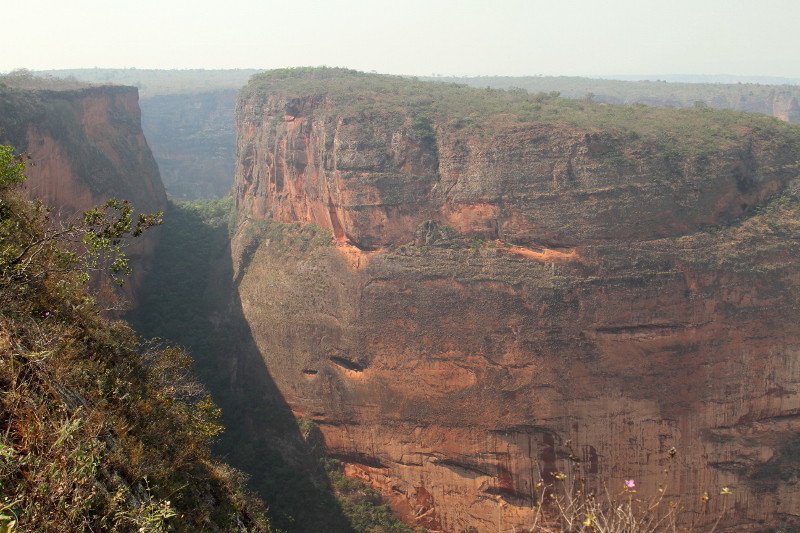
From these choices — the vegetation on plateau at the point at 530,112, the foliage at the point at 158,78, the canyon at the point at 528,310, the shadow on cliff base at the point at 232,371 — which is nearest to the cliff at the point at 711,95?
the vegetation on plateau at the point at 530,112

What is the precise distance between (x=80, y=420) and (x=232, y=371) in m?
17.6

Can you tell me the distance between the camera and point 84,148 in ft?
80.2

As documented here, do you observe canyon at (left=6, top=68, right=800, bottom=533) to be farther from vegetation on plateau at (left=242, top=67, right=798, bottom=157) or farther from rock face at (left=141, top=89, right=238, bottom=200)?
rock face at (left=141, top=89, right=238, bottom=200)

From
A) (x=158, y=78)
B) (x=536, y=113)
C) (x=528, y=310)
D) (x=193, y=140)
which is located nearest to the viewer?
(x=528, y=310)

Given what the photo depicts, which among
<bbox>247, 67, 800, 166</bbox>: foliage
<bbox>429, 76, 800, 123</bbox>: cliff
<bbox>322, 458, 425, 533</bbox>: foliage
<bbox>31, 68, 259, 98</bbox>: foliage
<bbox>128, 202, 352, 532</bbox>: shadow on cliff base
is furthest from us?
<bbox>31, 68, 259, 98</bbox>: foliage

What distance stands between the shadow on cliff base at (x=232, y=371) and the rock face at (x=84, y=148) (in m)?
1.38

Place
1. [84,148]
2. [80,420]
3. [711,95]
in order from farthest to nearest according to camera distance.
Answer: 1. [711,95]
2. [84,148]
3. [80,420]

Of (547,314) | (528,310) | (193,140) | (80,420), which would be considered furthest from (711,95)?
(80,420)

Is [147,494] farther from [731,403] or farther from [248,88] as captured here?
[248,88]

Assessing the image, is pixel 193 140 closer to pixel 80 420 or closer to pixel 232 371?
pixel 232 371

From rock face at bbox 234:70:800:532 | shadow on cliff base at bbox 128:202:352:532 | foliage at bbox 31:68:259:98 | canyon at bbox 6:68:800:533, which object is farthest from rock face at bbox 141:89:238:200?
rock face at bbox 234:70:800:532

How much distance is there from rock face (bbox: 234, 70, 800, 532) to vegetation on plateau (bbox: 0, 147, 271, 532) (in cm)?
915

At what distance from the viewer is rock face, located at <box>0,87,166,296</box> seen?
782 inches

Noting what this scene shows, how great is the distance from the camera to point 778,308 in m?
17.6
